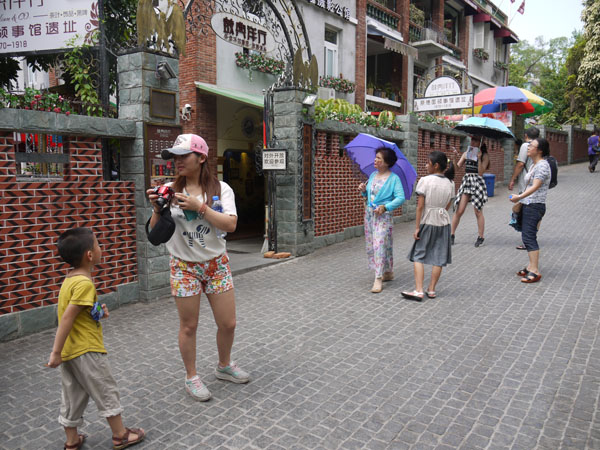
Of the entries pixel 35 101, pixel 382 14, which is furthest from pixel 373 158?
pixel 382 14

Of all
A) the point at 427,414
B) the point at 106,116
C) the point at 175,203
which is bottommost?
the point at 427,414

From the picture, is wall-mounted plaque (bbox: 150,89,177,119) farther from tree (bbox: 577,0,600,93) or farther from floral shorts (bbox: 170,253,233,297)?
tree (bbox: 577,0,600,93)

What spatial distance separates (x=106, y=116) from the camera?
5.97m

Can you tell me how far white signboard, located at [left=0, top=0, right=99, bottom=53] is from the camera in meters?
6.64

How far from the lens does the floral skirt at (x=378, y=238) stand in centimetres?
632

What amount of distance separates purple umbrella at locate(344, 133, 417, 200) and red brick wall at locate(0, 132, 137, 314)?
312 cm

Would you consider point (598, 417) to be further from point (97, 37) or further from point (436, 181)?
point (97, 37)

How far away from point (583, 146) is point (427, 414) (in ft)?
95.9

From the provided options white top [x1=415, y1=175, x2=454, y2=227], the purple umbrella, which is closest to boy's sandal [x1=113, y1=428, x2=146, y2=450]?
white top [x1=415, y1=175, x2=454, y2=227]

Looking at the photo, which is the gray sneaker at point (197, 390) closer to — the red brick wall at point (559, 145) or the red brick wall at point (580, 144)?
the red brick wall at point (559, 145)

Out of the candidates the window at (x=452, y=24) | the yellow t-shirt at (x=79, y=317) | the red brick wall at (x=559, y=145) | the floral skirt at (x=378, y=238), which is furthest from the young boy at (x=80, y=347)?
the window at (x=452, y=24)

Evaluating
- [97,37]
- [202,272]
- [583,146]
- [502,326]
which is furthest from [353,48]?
[583,146]

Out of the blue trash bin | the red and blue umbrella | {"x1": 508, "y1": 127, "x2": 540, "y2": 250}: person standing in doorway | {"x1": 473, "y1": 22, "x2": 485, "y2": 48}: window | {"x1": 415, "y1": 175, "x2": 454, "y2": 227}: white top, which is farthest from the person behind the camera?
{"x1": 473, "y1": 22, "x2": 485, "y2": 48}: window

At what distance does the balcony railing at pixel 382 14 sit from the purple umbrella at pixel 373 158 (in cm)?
1253
